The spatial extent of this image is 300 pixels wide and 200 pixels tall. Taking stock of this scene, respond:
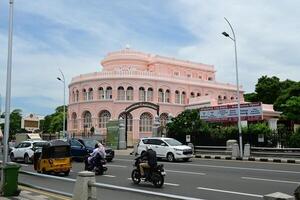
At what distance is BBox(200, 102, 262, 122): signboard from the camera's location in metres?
39.0

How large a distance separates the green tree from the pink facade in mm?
5585

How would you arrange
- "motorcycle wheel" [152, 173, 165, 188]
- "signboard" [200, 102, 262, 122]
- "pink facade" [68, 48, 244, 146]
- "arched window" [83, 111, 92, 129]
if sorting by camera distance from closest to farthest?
"motorcycle wheel" [152, 173, 165, 188] < "signboard" [200, 102, 262, 122] < "pink facade" [68, 48, 244, 146] < "arched window" [83, 111, 92, 129]

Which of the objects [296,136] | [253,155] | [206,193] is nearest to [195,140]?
[253,155]

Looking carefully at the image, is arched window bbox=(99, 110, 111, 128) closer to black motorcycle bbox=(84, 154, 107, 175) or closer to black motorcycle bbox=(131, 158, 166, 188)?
black motorcycle bbox=(84, 154, 107, 175)

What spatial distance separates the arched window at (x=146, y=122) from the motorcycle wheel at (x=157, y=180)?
56.1 m

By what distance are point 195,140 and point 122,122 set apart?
41.1ft

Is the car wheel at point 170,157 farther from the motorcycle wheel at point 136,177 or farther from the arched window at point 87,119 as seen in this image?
the arched window at point 87,119

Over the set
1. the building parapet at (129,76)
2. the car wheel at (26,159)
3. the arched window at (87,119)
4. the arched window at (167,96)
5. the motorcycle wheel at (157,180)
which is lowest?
the motorcycle wheel at (157,180)

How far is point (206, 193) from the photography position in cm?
1323

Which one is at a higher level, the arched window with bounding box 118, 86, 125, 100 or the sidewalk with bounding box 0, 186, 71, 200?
the arched window with bounding box 118, 86, 125, 100

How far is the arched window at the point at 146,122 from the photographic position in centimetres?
7131

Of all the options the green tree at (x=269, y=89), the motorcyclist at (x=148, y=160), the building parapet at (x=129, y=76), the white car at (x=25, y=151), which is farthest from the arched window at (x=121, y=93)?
the motorcyclist at (x=148, y=160)

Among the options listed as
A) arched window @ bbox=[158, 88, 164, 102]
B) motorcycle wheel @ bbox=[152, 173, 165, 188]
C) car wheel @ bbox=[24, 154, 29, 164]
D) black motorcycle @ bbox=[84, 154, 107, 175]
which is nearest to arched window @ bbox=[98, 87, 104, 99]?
arched window @ bbox=[158, 88, 164, 102]

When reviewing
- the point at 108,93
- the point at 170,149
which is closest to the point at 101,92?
the point at 108,93
